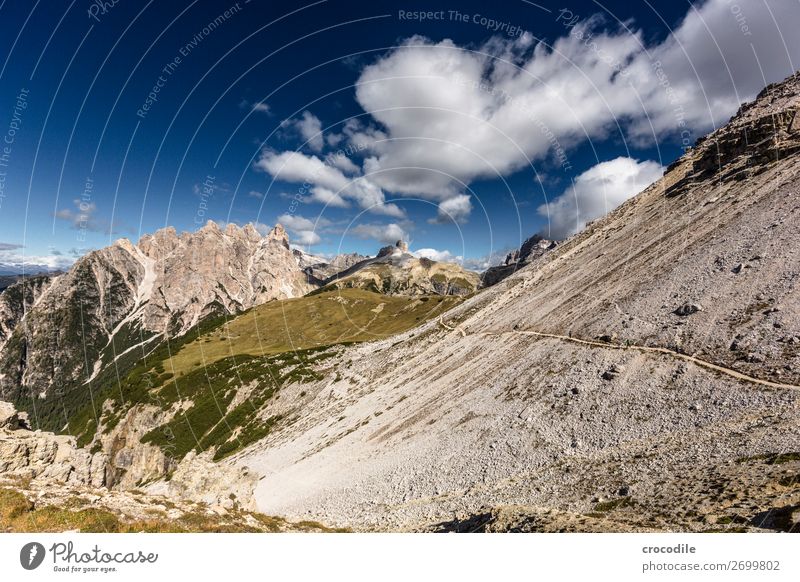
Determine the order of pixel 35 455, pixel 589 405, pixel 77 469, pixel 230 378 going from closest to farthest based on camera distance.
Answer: pixel 35 455, pixel 77 469, pixel 589 405, pixel 230 378

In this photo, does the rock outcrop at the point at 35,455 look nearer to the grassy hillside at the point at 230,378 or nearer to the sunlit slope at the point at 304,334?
the grassy hillside at the point at 230,378

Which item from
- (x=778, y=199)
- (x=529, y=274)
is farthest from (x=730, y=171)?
(x=529, y=274)

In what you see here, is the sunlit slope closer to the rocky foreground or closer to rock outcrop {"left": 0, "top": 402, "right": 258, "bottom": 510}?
rock outcrop {"left": 0, "top": 402, "right": 258, "bottom": 510}

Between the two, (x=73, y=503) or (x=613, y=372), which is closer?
(x=73, y=503)

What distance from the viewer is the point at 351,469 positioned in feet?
144

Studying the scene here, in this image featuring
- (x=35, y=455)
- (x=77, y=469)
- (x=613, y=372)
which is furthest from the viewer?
(x=613, y=372)

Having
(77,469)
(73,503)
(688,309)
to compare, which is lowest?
(73,503)

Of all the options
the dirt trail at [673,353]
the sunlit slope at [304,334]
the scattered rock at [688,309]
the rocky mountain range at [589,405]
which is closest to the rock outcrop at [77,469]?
the rocky mountain range at [589,405]

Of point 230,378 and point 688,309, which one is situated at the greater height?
point 230,378

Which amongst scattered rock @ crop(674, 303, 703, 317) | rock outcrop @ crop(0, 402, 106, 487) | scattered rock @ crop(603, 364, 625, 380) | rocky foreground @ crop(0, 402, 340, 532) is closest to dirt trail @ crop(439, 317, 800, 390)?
scattered rock @ crop(603, 364, 625, 380)

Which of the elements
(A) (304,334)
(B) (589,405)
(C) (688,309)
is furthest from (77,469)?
(A) (304,334)

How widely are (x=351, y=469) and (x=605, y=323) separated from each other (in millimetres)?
38120

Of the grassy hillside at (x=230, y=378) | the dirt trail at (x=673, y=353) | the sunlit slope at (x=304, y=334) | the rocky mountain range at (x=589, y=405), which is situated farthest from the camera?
the sunlit slope at (x=304, y=334)

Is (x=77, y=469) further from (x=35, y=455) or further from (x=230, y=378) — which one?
(x=230, y=378)
